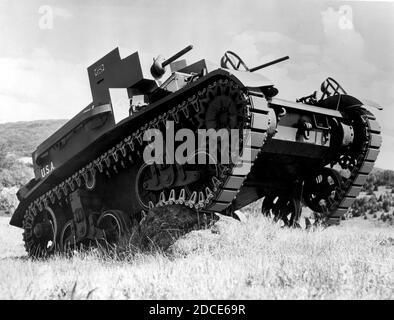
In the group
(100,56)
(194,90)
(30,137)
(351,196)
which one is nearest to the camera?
(194,90)

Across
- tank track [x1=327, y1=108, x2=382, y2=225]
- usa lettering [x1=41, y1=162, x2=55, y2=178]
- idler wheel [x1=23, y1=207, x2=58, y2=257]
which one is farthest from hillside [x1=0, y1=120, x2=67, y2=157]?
tank track [x1=327, y1=108, x2=382, y2=225]

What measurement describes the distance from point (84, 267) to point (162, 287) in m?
2.09

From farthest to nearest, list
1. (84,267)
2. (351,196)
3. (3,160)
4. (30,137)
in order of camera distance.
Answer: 1. (30,137)
2. (3,160)
3. (351,196)
4. (84,267)

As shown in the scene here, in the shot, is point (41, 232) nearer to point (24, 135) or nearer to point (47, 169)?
point (47, 169)

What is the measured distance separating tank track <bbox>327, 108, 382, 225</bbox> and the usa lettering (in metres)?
4.93

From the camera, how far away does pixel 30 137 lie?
149 ft

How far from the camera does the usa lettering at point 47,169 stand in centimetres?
977

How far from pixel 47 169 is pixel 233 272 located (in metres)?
5.91

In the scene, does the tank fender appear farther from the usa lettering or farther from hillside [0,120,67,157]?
hillside [0,120,67,157]

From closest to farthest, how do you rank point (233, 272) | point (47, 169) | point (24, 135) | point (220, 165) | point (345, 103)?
point (233, 272) → point (220, 165) → point (345, 103) → point (47, 169) → point (24, 135)

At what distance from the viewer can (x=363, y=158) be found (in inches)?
309

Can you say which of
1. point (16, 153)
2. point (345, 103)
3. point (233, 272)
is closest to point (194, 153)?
point (233, 272)

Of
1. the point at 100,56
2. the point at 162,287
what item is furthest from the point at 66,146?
the point at 162,287
